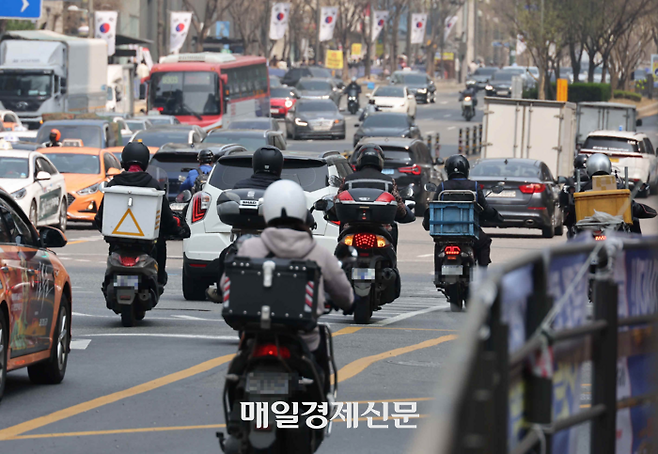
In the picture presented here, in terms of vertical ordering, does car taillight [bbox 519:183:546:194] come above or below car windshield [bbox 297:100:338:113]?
below

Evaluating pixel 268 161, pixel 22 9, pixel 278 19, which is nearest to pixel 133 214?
pixel 268 161

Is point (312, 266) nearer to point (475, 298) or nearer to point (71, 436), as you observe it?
point (71, 436)

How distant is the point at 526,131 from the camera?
35438 millimetres

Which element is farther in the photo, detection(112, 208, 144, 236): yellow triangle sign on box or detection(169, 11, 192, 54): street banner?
detection(169, 11, 192, 54): street banner

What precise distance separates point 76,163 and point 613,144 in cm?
1551

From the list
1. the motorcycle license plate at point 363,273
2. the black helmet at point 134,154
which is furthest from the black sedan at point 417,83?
the motorcycle license plate at point 363,273

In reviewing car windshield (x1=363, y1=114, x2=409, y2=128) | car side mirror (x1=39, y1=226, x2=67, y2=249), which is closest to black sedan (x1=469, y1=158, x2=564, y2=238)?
car side mirror (x1=39, y1=226, x2=67, y2=249)

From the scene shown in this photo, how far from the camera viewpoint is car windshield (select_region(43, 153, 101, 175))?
2578 centimetres

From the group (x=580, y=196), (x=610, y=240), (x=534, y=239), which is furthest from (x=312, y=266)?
(x=534, y=239)

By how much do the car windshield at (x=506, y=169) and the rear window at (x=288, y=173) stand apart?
10930 millimetres

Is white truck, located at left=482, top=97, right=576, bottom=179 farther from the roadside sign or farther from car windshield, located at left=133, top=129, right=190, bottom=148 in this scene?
the roadside sign

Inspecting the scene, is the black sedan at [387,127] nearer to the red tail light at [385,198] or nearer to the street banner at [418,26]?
the red tail light at [385,198]

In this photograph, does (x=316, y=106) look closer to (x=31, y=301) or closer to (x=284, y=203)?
(x=31, y=301)

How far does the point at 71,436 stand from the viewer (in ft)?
24.5
